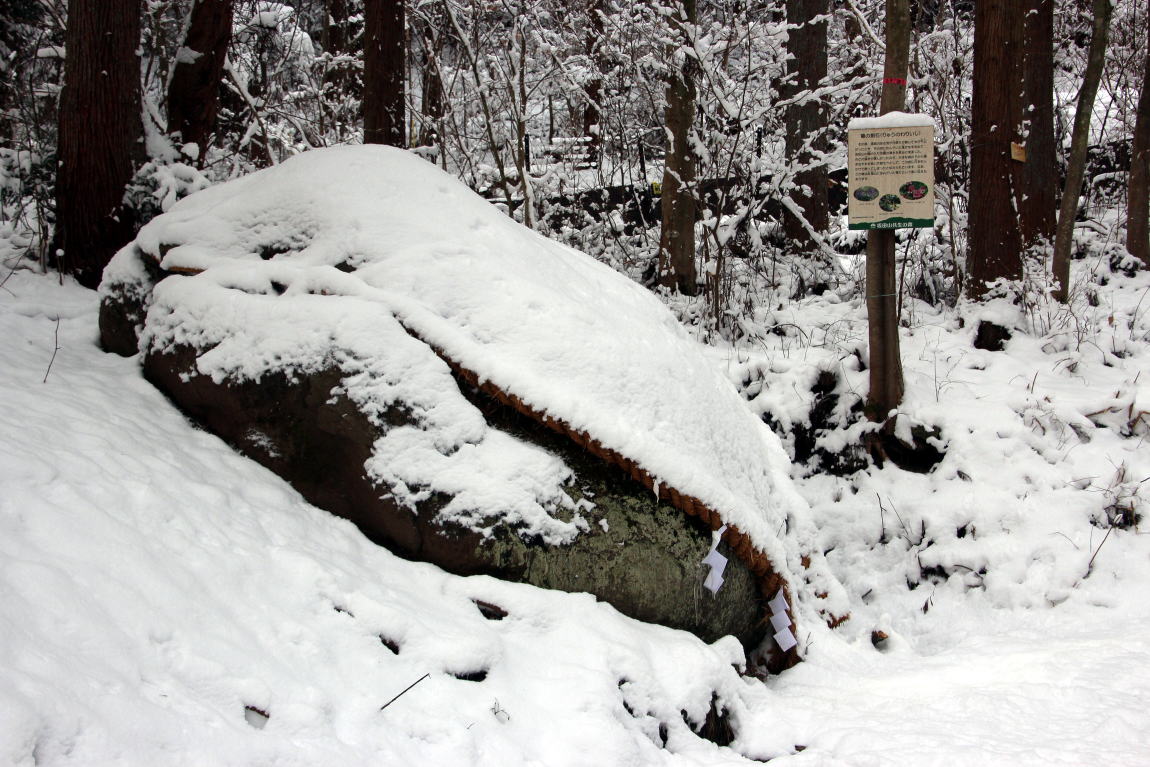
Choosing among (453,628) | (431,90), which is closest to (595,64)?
(431,90)

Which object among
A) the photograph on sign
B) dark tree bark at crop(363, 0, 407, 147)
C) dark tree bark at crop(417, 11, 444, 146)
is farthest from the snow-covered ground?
dark tree bark at crop(417, 11, 444, 146)

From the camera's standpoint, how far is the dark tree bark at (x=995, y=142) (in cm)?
543

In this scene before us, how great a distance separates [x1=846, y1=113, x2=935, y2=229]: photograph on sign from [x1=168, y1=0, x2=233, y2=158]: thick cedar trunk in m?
4.14

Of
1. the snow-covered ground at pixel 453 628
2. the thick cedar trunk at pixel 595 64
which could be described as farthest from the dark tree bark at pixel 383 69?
the snow-covered ground at pixel 453 628

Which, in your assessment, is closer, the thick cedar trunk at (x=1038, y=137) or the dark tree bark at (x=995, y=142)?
the dark tree bark at (x=995, y=142)

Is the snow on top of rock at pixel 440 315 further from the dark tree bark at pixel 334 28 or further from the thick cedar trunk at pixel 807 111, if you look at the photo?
the dark tree bark at pixel 334 28

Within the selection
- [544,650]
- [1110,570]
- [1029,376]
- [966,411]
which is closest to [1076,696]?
[1110,570]

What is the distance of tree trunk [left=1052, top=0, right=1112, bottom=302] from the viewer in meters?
5.08

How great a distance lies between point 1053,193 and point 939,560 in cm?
414

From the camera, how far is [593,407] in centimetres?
282

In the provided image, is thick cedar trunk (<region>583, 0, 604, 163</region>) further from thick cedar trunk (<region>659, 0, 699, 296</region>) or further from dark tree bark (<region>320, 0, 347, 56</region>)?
dark tree bark (<region>320, 0, 347, 56</region>)

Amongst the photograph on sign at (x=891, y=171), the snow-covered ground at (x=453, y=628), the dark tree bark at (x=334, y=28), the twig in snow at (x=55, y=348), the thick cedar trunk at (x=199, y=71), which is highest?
the dark tree bark at (x=334, y=28)

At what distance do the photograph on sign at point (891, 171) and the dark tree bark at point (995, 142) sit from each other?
68.2 inches

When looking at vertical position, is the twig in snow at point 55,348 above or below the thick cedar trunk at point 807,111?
below
